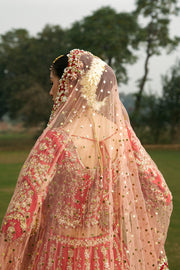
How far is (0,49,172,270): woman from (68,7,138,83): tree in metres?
26.2

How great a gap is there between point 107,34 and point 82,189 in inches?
1057

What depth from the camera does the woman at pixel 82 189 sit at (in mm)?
1676

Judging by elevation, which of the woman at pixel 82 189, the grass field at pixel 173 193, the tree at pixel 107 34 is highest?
the tree at pixel 107 34

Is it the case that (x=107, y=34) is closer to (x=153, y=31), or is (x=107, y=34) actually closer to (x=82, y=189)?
(x=153, y=31)

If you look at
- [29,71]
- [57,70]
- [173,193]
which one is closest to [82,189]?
[57,70]

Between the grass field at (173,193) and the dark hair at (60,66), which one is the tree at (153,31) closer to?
the grass field at (173,193)

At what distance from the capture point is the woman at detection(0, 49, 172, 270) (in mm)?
1676

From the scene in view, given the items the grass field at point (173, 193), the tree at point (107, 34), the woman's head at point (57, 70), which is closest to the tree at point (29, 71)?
the tree at point (107, 34)

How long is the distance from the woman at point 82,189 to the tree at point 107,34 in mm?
26207

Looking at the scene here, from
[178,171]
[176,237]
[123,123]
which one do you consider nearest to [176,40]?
[178,171]

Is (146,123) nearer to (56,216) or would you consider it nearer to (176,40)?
(176,40)

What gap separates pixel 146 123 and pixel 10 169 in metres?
14.6

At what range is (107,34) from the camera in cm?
2770

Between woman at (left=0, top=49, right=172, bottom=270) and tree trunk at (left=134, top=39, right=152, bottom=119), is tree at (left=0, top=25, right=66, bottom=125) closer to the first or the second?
tree trunk at (left=134, top=39, right=152, bottom=119)
